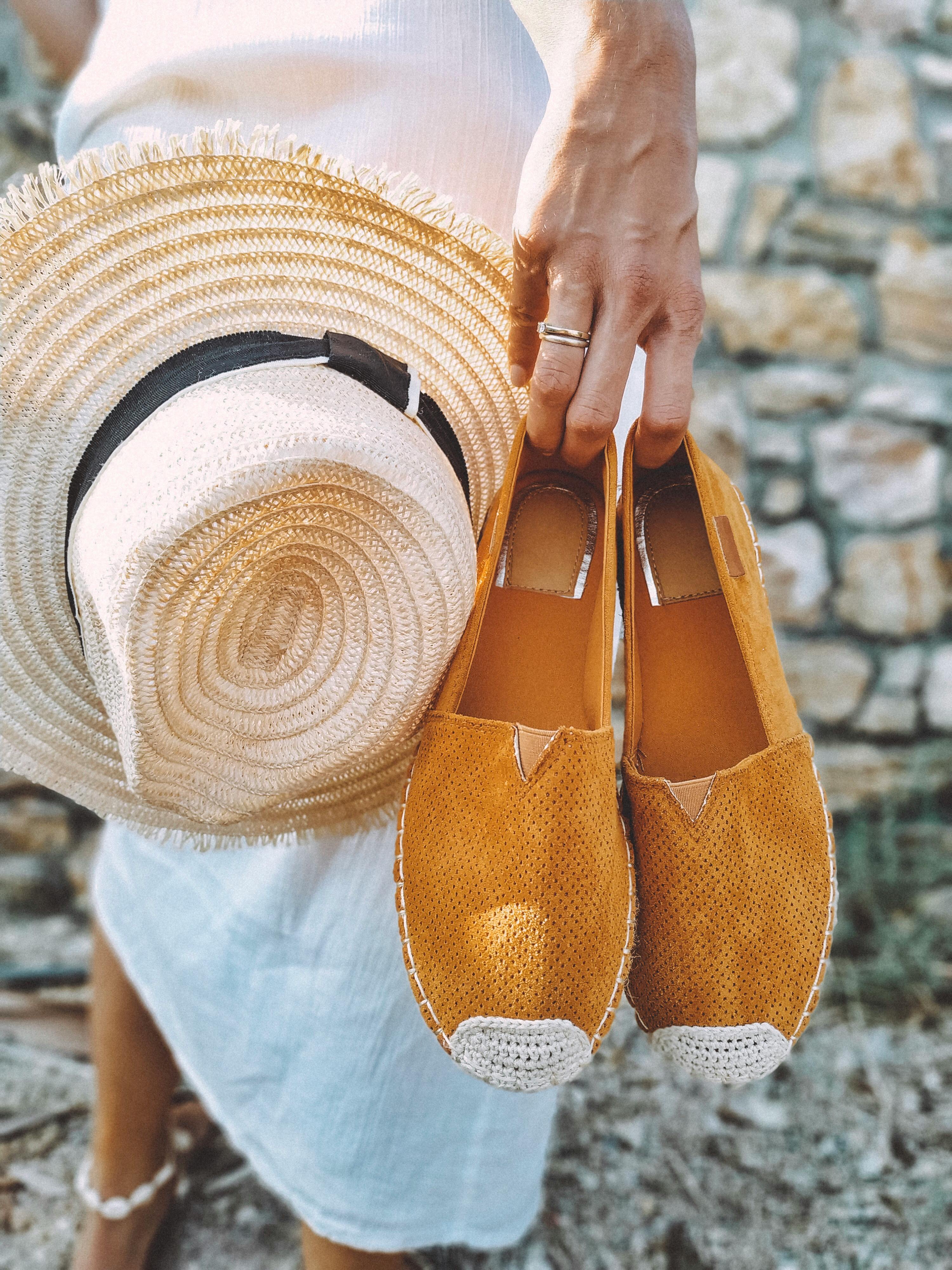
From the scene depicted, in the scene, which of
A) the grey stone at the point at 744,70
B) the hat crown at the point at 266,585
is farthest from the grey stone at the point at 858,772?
the hat crown at the point at 266,585

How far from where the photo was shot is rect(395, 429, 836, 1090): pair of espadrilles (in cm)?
58

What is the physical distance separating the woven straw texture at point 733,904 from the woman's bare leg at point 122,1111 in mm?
759

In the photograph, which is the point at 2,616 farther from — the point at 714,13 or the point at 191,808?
the point at 714,13

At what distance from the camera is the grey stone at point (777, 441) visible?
1.75 metres

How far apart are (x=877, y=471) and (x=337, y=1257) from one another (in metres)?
1.57

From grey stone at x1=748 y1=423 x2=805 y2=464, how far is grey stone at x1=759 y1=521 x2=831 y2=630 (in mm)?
136

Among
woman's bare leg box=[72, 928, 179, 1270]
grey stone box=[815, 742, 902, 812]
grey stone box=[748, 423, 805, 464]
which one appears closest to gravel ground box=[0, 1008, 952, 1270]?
woman's bare leg box=[72, 928, 179, 1270]

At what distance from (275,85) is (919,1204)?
1533 millimetres

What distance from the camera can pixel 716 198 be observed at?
5.47 feet

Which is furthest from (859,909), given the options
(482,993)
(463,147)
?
(463,147)

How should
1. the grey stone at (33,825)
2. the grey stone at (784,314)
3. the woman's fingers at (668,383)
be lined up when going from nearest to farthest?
the woman's fingers at (668,383), the grey stone at (784,314), the grey stone at (33,825)

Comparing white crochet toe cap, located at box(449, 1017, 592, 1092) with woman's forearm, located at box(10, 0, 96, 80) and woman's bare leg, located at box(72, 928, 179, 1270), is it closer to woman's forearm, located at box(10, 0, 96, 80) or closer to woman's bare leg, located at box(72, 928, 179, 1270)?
woman's bare leg, located at box(72, 928, 179, 1270)

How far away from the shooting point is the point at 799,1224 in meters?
1.23

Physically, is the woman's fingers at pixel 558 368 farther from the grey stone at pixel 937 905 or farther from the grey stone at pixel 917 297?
the grey stone at pixel 937 905
